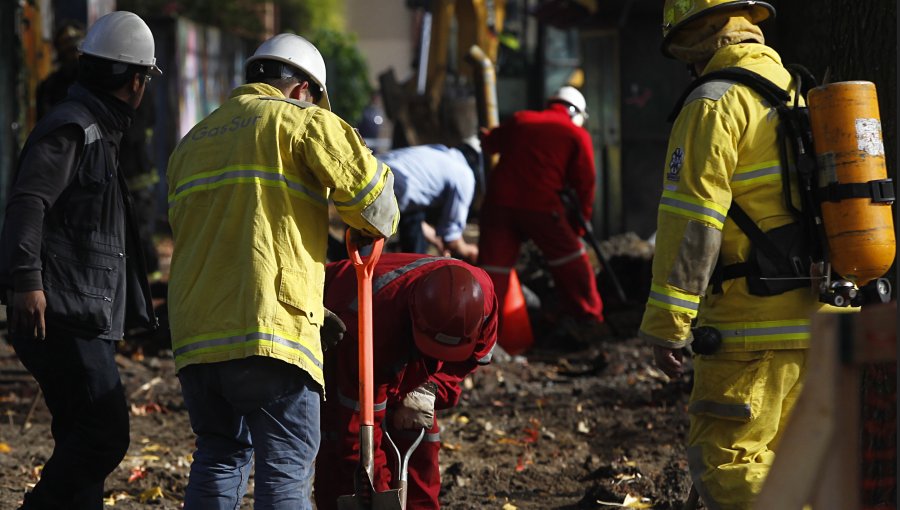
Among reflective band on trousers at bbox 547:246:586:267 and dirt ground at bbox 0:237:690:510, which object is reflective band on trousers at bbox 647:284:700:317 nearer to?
dirt ground at bbox 0:237:690:510

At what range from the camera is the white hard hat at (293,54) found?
3.96 meters

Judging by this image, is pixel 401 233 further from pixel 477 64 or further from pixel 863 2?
pixel 863 2

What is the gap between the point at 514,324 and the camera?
916 cm

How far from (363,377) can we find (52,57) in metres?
8.85

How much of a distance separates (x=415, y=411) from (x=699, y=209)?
1.34 m

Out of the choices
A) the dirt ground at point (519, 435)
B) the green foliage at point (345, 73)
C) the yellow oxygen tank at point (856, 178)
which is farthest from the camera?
the green foliage at point (345, 73)

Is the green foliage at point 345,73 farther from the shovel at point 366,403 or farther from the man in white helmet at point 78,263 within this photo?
the shovel at point 366,403

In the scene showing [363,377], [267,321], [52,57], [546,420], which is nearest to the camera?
[267,321]

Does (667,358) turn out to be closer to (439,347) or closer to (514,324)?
(439,347)

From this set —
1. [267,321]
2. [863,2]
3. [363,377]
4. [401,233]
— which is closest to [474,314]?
[363,377]

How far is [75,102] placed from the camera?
4.24 metres

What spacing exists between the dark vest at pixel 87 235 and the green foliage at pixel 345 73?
26.2 m

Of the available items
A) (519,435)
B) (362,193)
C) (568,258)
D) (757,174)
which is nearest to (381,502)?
(362,193)

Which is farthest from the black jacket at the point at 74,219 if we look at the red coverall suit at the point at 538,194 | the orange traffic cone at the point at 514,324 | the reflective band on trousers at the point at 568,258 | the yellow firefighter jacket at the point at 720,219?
the reflective band on trousers at the point at 568,258
